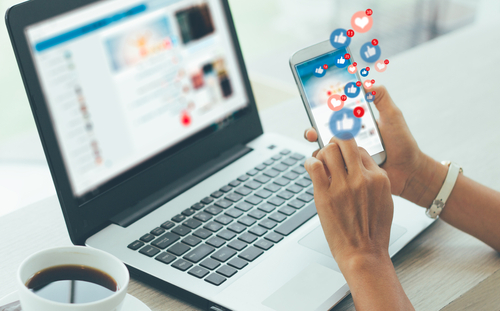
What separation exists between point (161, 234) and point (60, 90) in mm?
210

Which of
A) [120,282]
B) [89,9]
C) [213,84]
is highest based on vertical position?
[89,9]

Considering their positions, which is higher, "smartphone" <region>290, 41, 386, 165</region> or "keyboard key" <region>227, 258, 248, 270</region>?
"smartphone" <region>290, 41, 386, 165</region>

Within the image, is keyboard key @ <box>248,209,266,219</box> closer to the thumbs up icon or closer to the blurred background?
the thumbs up icon

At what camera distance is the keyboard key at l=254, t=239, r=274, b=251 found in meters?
0.58

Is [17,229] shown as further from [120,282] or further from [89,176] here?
[120,282]

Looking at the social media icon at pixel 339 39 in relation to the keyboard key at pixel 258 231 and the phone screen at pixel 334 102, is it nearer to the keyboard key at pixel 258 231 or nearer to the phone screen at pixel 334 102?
the phone screen at pixel 334 102

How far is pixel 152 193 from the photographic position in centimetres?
67

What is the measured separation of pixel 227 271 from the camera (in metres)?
0.54

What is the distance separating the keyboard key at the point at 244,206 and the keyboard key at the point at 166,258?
13cm

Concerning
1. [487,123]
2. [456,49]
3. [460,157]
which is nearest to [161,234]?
[460,157]

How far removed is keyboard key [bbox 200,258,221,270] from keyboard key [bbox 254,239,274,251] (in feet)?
0.19

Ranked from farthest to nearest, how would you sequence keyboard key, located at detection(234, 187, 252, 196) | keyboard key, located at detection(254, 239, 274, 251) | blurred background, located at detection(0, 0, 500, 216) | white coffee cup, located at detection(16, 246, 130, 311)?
1. blurred background, located at detection(0, 0, 500, 216)
2. keyboard key, located at detection(234, 187, 252, 196)
3. keyboard key, located at detection(254, 239, 274, 251)
4. white coffee cup, located at detection(16, 246, 130, 311)

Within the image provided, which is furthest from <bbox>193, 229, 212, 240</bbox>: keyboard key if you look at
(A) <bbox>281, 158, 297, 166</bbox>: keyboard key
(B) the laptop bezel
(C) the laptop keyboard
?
(A) <bbox>281, 158, 297, 166</bbox>: keyboard key

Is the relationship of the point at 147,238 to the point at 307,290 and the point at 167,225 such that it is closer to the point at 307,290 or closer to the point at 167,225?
the point at 167,225
